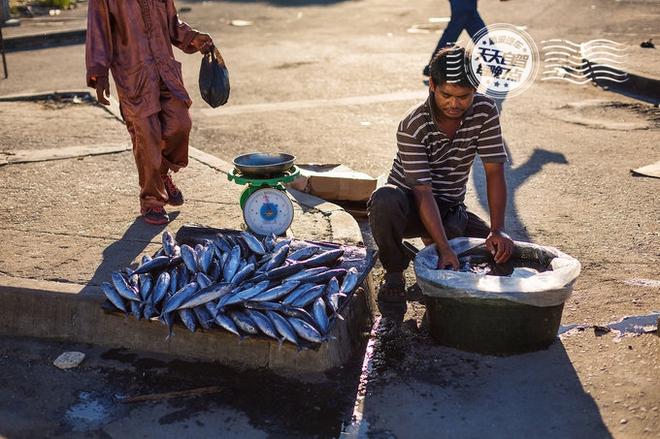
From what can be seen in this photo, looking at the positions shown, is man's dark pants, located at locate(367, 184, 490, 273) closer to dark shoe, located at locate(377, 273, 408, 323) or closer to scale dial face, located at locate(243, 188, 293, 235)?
dark shoe, located at locate(377, 273, 408, 323)

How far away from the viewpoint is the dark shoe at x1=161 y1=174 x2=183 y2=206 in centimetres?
679

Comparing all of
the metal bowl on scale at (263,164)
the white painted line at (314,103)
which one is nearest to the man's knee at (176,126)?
the metal bowl on scale at (263,164)

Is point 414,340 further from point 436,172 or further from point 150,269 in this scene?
point 150,269

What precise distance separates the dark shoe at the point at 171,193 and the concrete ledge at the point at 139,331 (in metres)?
1.73

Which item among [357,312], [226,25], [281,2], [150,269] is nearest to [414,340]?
[357,312]

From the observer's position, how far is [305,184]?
7008mm

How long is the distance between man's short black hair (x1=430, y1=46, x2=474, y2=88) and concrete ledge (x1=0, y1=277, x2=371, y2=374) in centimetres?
135

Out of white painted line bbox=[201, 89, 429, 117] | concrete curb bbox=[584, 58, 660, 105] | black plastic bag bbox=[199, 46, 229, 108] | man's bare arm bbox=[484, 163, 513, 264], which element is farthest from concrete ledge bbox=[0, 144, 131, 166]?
concrete curb bbox=[584, 58, 660, 105]

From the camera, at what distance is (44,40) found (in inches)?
679

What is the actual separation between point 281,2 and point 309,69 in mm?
10360

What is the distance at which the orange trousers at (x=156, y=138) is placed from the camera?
6262 millimetres

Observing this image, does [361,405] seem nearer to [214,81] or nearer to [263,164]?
[263,164]

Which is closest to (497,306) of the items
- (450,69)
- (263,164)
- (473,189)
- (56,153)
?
(450,69)

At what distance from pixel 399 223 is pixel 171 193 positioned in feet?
7.53
